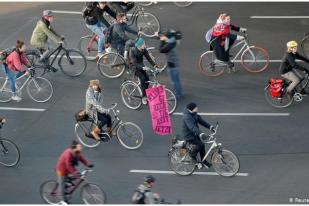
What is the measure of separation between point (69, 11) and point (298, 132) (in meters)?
9.87

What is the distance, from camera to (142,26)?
2156cm

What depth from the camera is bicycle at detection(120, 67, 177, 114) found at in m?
17.6

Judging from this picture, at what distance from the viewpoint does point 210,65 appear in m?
19.3

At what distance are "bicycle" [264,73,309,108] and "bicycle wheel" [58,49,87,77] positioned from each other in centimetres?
508

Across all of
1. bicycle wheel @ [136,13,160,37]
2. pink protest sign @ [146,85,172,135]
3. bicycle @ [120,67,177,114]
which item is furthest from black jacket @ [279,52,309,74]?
bicycle wheel @ [136,13,160,37]

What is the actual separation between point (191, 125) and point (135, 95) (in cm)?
348

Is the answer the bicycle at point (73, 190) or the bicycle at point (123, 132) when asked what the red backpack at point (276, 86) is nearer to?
the bicycle at point (123, 132)

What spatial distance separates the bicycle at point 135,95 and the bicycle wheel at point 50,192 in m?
4.29

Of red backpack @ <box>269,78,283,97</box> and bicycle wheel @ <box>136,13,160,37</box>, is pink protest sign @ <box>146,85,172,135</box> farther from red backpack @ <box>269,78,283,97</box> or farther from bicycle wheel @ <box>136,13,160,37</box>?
bicycle wheel @ <box>136,13,160,37</box>

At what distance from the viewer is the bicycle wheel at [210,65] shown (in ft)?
63.2

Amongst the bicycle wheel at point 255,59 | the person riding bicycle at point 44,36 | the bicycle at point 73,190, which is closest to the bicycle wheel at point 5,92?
the person riding bicycle at point 44,36

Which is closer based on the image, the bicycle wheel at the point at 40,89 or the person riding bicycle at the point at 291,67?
the person riding bicycle at the point at 291,67

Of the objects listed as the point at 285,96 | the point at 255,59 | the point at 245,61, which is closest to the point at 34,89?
the point at 245,61

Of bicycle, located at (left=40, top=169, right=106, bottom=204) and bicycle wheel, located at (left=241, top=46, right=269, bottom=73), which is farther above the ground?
bicycle wheel, located at (left=241, top=46, right=269, bottom=73)
